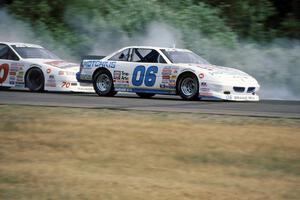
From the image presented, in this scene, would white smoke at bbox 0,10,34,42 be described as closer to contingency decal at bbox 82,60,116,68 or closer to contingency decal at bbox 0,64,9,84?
contingency decal at bbox 0,64,9,84

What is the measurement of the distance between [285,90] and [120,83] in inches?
214

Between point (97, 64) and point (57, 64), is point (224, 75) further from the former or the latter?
point (57, 64)

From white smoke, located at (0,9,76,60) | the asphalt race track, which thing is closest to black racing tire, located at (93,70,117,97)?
the asphalt race track

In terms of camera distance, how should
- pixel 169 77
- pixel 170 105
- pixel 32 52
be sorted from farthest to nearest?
pixel 32 52 < pixel 169 77 < pixel 170 105

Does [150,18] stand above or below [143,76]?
Result: above

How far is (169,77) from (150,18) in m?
8.76

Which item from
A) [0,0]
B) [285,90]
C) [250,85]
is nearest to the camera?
[250,85]

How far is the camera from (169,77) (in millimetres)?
18016

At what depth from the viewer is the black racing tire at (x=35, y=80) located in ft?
66.8

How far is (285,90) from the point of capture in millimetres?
22078

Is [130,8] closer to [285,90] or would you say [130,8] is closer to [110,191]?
[285,90]

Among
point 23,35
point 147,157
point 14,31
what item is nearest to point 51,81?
point 23,35

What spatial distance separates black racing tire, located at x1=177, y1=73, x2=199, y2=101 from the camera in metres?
17.6

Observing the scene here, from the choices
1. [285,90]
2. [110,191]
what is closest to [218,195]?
[110,191]
